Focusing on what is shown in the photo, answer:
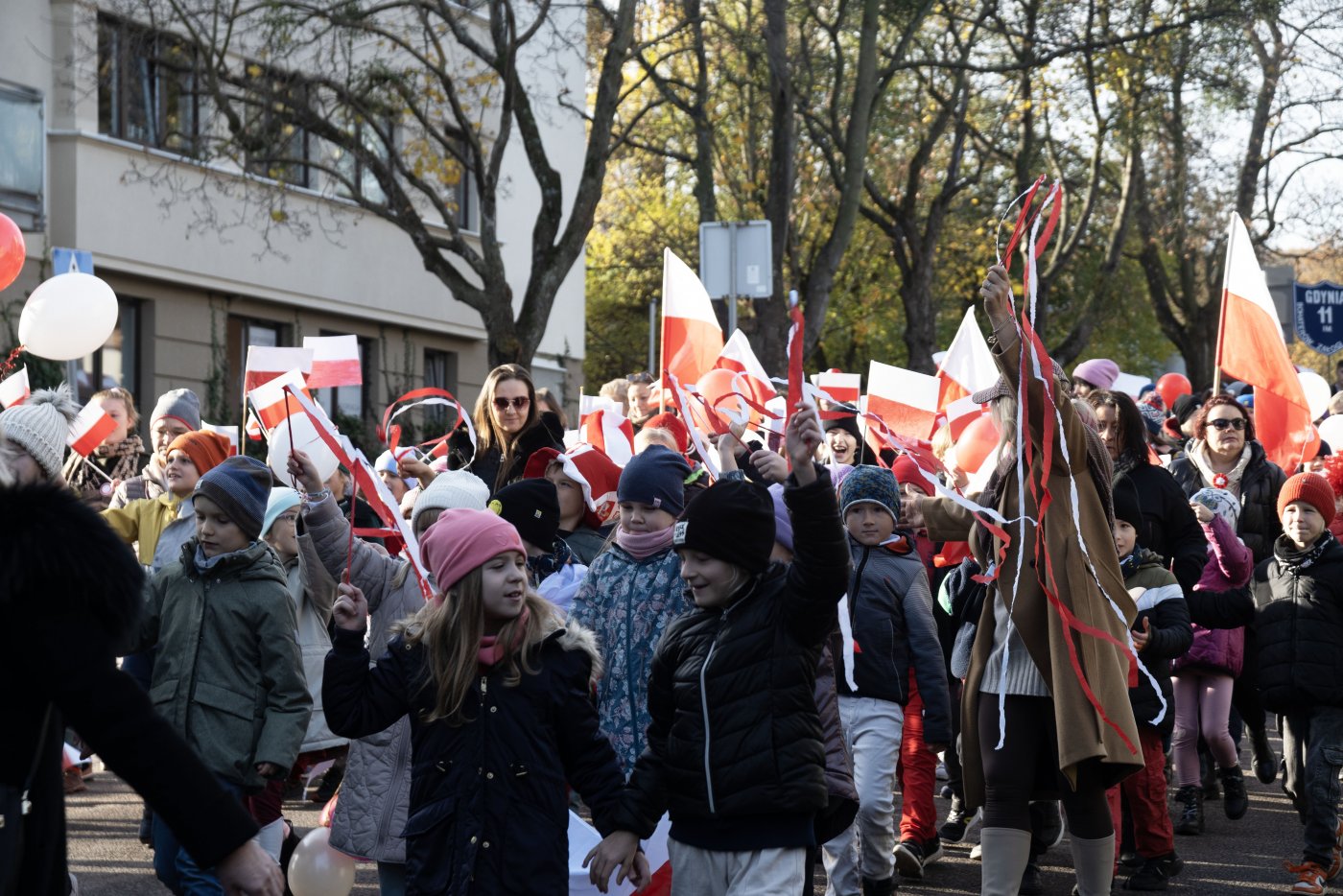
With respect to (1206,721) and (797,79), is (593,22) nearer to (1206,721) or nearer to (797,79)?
(797,79)

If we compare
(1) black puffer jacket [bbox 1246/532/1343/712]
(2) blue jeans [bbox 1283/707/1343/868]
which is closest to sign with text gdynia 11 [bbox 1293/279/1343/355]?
(1) black puffer jacket [bbox 1246/532/1343/712]

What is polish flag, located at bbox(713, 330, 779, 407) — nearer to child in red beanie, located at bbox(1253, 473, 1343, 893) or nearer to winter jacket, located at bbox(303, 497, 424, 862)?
child in red beanie, located at bbox(1253, 473, 1343, 893)

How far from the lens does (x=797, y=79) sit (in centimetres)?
2072

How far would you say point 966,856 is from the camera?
27.3 feet

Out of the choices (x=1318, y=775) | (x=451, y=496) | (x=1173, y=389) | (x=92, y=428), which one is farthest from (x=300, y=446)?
(x=1173, y=389)

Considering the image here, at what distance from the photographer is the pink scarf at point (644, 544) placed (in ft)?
18.6

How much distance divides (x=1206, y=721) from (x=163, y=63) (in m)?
12.5

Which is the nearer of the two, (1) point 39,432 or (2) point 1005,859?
(2) point 1005,859

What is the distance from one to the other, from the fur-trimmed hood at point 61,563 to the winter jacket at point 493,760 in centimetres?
133

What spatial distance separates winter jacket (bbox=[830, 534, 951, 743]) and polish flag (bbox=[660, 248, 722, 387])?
2365 millimetres

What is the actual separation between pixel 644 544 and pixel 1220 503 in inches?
156

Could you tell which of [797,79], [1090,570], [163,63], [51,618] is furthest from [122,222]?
[51,618]

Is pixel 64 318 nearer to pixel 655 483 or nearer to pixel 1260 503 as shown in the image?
pixel 655 483

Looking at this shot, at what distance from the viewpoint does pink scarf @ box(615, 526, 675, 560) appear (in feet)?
18.6
